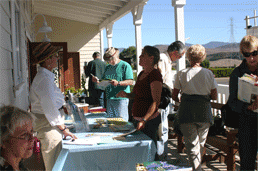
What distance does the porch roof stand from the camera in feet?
25.4

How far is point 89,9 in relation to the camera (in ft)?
30.3

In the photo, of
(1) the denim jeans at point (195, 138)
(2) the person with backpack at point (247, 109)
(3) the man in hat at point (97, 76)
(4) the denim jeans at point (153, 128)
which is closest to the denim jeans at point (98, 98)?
(3) the man in hat at point (97, 76)

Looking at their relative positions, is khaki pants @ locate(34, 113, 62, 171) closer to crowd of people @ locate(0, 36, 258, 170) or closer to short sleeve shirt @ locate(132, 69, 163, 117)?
crowd of people @ locate(0, 36, 258, 170)

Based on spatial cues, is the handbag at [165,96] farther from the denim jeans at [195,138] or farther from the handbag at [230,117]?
the handbag at [230,117]

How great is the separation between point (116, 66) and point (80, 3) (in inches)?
216

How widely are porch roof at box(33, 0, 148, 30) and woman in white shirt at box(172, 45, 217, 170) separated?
394 centimetres

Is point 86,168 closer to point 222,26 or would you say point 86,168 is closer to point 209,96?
point 209,96

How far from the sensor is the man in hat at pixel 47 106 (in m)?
2.20

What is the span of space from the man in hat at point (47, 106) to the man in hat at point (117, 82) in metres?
1.38

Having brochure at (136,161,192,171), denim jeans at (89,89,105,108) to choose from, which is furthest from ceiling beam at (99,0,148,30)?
brochure at (136,161,192,171)

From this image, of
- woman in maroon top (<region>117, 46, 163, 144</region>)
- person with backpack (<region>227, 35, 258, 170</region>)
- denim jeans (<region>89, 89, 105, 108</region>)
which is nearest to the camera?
person with backpack (<region>227, 35, 258, 170</region>)

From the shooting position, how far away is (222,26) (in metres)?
97.4

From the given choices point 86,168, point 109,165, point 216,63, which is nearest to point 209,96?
point 109,165

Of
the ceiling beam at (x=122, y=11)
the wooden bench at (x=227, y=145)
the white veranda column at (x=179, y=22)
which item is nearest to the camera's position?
the wooden bench at (x=227, y=145)
